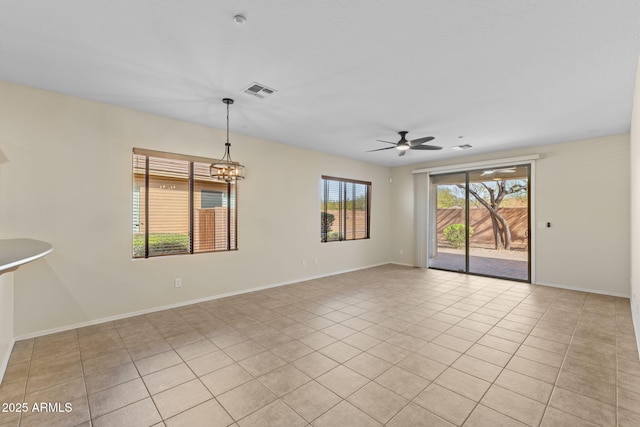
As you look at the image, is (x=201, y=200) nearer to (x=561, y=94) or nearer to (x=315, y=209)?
(x=315, y=209)

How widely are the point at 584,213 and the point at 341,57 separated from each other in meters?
5.34

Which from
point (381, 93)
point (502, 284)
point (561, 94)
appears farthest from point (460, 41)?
point (502, 284)

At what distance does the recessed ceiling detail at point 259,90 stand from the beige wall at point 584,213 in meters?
5.23

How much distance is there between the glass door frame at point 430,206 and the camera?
5.56 meters

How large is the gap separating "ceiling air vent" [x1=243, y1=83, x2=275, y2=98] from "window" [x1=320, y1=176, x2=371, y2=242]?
3.10 metres

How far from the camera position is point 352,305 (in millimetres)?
4258

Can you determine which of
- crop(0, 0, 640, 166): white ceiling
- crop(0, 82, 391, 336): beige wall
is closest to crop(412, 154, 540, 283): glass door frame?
crop(0, 0, 640, 166): white ceiling

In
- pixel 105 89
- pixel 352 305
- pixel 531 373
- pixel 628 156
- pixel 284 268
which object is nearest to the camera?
pixel 531 373

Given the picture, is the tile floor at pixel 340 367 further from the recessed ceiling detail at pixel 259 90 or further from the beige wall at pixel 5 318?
the recessed ceiling detail at pixel 259 90

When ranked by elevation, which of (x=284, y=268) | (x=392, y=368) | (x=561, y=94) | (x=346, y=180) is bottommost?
(x=392, y=368)

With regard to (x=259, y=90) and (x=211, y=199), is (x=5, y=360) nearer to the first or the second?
(x=211, y=199)

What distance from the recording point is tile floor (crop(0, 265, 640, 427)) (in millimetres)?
1956

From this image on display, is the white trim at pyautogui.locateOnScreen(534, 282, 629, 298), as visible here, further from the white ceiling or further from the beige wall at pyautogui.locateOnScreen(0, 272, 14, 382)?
the beige wall at pyautogui.locateOnScreen(0, 272, 14, 382)

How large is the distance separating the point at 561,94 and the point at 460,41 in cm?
189
